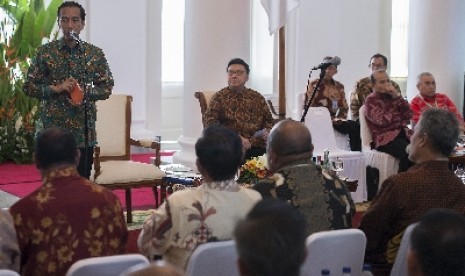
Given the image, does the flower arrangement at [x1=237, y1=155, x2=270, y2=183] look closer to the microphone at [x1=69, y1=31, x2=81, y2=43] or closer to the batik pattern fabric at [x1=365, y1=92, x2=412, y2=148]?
the microphone at [x1=69, y1=31, x2=81, y2=43]

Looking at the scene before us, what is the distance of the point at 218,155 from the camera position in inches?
126

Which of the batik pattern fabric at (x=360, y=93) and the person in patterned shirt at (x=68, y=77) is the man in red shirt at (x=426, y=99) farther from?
the person in patterned shirt at (x=68, y=77)

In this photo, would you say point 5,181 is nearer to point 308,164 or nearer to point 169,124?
point 169,124

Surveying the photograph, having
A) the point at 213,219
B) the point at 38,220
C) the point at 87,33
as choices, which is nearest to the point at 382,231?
the point at 213,219

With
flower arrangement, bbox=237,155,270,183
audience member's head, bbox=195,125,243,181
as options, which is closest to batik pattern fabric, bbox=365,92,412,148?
flower arrangement, bbox=237,155,270,183

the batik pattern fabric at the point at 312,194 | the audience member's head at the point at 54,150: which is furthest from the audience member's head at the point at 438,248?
the audience member's head at the point at 54,150

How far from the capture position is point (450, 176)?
3584mm

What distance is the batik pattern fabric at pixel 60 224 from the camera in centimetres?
297

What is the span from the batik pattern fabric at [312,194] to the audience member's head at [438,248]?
1.21m

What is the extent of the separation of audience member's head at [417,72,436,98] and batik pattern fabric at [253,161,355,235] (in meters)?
5.04

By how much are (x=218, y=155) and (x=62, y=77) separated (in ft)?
7.99

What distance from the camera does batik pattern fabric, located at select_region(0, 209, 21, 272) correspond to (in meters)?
2.92

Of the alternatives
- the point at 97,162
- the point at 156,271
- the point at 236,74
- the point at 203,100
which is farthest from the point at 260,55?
the point at 156,271

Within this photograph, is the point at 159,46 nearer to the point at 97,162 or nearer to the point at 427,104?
the point at 427,104
